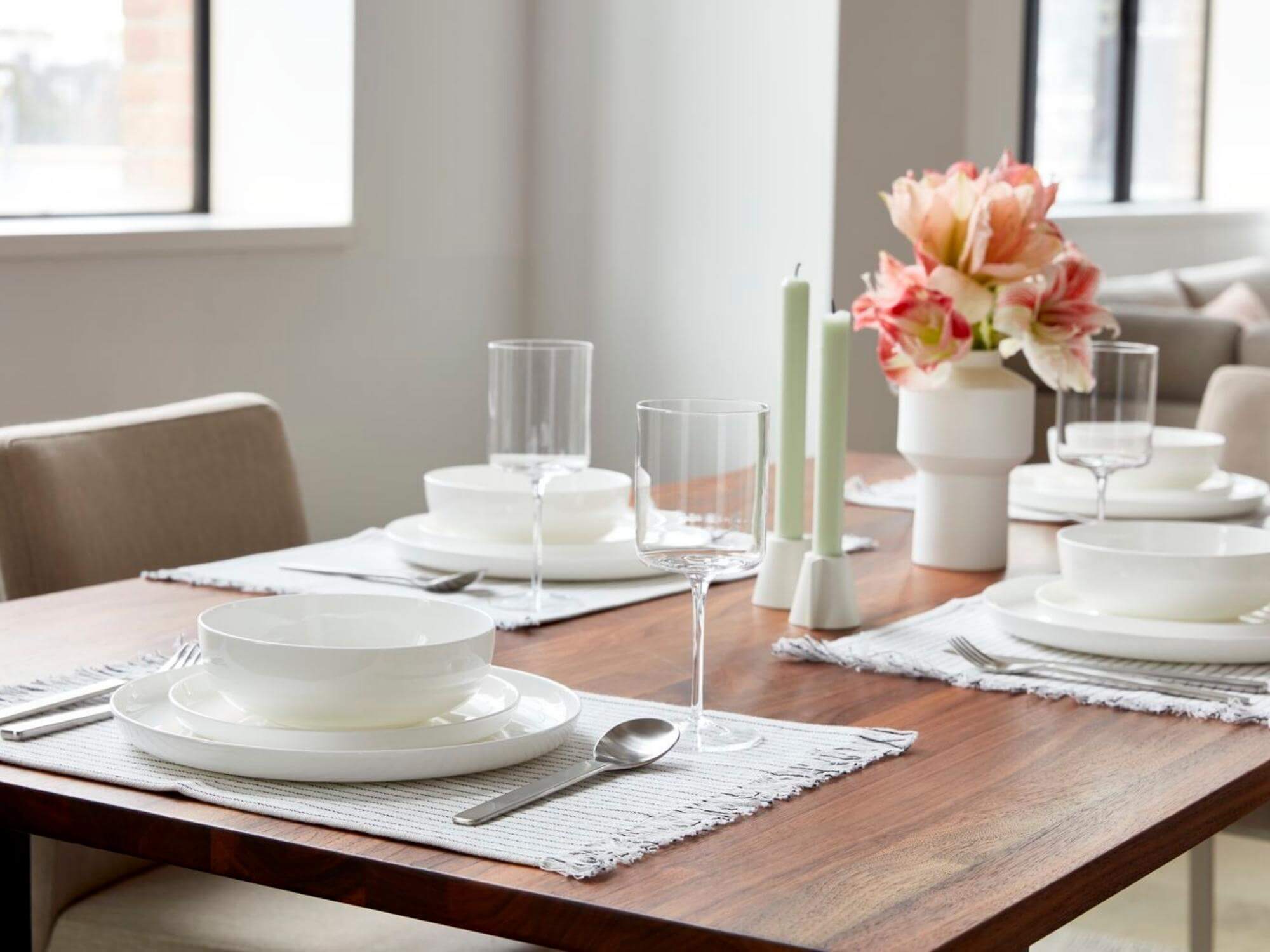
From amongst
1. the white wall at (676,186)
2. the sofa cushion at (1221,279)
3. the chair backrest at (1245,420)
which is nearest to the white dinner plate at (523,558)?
the chair backrest at (1245,420)

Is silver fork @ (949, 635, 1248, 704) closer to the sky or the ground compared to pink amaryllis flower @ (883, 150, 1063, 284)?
closer to the ground

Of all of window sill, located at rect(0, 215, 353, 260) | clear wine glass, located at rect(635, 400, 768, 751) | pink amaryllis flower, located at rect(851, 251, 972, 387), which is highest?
window sill, located at rect(0, 215, 353, 260)

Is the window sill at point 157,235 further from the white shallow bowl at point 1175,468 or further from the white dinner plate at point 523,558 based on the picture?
the white shallow bowl at point 1175,468

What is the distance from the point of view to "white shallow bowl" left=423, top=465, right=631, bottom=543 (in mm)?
1672

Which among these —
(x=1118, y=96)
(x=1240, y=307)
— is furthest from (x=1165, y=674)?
(x=1118, y=96)

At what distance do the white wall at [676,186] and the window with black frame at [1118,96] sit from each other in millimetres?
2923

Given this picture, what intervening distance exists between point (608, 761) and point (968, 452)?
80 cm

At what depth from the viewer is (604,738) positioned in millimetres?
1041

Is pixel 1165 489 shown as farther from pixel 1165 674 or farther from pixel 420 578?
pixel 420 578

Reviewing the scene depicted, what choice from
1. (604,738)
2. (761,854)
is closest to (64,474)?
(604,738)

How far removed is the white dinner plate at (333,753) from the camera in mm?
975

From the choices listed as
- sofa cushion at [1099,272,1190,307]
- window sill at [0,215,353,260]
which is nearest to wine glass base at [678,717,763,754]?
window sill at [0,215,353,260]

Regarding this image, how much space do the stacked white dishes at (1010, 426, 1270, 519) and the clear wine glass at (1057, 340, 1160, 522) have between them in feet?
0.63

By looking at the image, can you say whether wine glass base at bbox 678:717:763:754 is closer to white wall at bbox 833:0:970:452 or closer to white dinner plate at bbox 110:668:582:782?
white dinner plate at bbox 110:668:582:782
